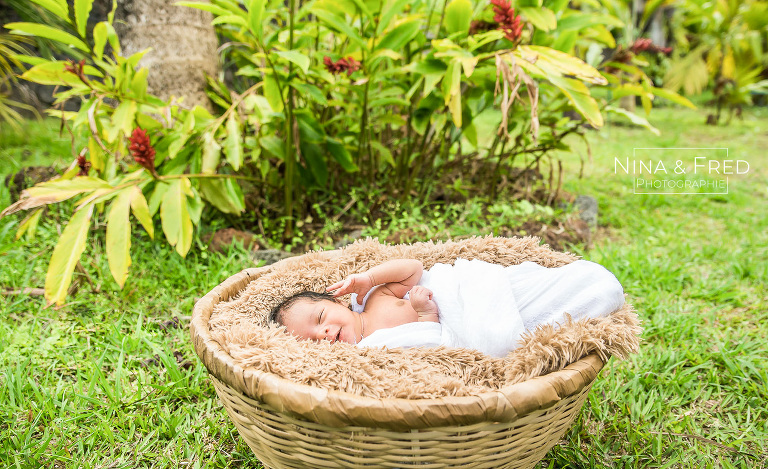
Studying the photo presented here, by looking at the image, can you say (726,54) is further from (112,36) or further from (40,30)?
(40,30)

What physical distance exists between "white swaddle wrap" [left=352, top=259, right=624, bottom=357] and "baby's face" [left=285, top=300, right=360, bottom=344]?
0.23 ft

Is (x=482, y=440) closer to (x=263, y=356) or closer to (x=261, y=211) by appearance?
(x=263, y=356)

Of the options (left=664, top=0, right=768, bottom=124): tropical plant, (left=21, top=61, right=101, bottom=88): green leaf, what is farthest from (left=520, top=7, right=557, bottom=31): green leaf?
(left=664, top=0, right=768, bottom=124): tropical plant

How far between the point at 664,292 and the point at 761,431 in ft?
2.49

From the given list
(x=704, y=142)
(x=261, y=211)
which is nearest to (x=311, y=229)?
(x=261, y=211)

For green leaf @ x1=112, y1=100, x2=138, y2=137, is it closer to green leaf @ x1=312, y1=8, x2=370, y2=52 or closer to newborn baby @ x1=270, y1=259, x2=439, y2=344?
green leaf @ x1=312, y1=8, x2=370, y2=52

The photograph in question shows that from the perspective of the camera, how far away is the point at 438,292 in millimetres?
1425

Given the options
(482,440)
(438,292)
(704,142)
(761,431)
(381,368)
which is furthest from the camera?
(704,142)

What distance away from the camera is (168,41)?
2299 millimetres

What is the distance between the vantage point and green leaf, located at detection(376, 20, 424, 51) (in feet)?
6.39

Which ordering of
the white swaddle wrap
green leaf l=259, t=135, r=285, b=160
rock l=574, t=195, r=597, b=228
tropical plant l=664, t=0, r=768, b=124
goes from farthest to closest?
1. tropical plant l=664, t=0, r=768, b=124
2. rock l=574, t=195, r=597, b=228
3. green leaf l=259, t=135, r=285, b=160
4. the white swaddle wrap

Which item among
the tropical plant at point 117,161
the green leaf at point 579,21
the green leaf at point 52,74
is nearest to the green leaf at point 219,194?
the tropical plant at point 117,161

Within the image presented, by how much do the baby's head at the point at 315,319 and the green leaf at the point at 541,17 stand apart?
1356 mm

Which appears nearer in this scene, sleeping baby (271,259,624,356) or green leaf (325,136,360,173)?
sleeping baby (271,259,624,356)
